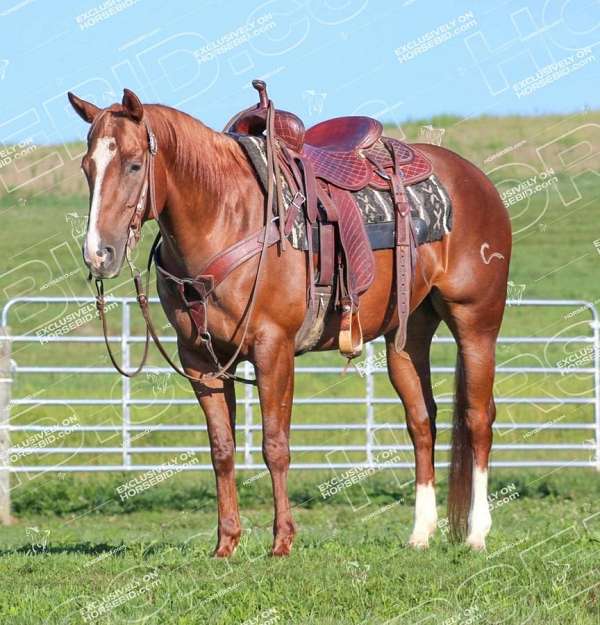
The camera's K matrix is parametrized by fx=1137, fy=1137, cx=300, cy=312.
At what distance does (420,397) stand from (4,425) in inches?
209

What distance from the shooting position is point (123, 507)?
35.9 ft

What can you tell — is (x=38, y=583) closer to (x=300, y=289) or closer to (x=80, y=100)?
(x=300, y=289)

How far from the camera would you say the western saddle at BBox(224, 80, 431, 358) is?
580 cm

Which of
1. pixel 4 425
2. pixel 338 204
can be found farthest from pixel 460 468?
pixel 4 425

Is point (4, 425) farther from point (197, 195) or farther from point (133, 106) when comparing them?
point (133, 106)

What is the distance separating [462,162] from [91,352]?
16688 mm

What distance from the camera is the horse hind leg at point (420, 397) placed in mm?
6676

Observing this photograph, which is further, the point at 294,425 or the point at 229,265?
the point at 294,425

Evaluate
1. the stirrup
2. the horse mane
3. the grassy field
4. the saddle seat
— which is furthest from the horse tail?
the horse mane

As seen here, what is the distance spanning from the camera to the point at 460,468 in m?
6.67

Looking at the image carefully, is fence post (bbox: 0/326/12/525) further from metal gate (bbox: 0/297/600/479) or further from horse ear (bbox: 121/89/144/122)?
horse ear (bbox: 121/89/144/122)

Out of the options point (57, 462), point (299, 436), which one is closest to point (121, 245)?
point (57, 462)

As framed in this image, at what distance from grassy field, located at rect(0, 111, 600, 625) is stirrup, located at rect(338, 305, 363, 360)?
1045 millimetres

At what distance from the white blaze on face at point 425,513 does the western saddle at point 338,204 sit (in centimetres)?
93
